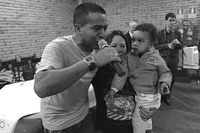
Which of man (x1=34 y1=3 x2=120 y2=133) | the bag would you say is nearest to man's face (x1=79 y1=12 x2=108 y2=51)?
man (x1=34 y1=3 x2=120 y2=133)

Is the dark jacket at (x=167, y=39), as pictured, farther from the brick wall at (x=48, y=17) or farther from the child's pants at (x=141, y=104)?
the child's pants at (x=141, y=104)

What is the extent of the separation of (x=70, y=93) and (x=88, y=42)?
414 mm

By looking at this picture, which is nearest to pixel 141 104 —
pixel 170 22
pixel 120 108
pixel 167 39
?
pixel 120 108

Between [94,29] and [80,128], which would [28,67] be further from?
[94,29]

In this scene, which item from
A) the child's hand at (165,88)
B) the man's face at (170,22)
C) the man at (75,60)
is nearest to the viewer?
the man at (75,60)

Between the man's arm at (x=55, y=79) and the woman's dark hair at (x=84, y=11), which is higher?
the woman's dark hair at (x=84, y=11)

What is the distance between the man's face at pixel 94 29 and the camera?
44.1 inches

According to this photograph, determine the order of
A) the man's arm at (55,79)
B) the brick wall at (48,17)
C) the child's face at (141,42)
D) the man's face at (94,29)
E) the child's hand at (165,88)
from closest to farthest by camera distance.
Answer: the man's arm at (55,79), the man's face at (94,29), the child's hand at (165,88), the child's face at (141,42), the brick wall at (48,17)

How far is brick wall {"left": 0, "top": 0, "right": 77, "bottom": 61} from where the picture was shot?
16.3ft

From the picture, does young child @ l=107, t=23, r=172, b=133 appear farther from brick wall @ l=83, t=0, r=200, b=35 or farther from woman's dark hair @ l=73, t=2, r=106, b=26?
brick wall @ l=83, t=0, r=200, b=35

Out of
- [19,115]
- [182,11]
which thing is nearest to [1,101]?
[19,115]

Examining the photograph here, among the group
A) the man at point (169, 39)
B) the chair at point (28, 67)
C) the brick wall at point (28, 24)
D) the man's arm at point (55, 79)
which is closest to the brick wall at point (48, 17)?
the brick wall at point (28, 24)

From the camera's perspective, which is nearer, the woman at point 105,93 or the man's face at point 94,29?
the man's face at point 94,29

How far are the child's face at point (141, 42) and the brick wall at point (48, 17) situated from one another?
194 inches
